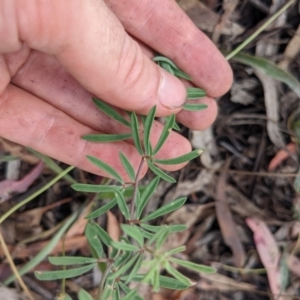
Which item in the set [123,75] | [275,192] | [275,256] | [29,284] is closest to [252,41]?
[275,192]

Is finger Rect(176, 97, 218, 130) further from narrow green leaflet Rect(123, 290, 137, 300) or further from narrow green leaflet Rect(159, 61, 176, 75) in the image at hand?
narrow green leaflet Rect(123, 290, 137, 300)

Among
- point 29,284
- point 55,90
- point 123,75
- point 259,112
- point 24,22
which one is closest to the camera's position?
point 24,22

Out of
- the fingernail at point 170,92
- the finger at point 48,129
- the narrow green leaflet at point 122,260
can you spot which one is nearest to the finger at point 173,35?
the fingernail at point 170,92

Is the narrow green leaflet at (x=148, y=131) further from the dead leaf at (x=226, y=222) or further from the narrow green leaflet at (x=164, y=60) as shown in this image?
the dead leaf at (x=226, y=222)

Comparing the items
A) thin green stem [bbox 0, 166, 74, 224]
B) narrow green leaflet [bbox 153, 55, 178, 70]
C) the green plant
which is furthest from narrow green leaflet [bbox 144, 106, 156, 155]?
thin green stem [bbox 0, 166, 74, 224]

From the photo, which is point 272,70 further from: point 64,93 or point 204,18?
point 64,93

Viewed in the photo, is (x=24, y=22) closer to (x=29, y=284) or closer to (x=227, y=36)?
(x=227, y=36)

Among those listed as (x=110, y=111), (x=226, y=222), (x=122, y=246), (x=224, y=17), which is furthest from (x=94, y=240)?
(x=224, y=17)
